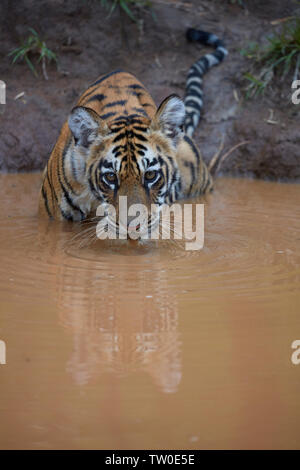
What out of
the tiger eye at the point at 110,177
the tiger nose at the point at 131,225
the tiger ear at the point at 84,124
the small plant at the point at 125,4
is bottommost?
the tiger nose at the point at 131,225

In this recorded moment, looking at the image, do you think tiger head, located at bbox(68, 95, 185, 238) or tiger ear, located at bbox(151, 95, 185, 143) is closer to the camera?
tiger head, located at bbox(68, 95, 185, 238)

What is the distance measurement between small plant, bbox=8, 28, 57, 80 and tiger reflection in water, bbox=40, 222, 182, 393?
423 cm

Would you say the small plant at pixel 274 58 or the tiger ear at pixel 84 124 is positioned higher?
the small plant at pixel 274 58

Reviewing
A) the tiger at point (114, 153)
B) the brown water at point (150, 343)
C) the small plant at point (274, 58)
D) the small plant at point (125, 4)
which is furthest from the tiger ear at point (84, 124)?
the small plant at point (125, 4)

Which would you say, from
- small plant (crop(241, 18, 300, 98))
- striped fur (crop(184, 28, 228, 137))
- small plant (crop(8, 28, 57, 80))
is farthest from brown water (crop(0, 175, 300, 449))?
small plant (crop(8, 28, 57, 80))

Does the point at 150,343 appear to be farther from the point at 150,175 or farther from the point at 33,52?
the point at 33,52

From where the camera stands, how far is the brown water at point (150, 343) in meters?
1.99

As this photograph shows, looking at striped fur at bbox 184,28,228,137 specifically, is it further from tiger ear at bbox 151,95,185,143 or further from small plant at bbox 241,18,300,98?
tiger ear at bbox 151,95,185,143

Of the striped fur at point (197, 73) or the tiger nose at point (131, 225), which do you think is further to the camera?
the striped fur at point (197, 73)

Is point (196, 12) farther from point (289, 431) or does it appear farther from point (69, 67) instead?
point (289, 431)

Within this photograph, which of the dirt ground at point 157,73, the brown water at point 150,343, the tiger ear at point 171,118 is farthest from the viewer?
the dirt ground at point 157,73

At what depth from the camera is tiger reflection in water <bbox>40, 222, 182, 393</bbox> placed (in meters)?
2.37

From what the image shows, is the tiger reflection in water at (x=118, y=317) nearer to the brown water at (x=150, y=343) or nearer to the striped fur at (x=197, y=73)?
the brown water at (x=150, y=343)

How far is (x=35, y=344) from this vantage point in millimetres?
2553
